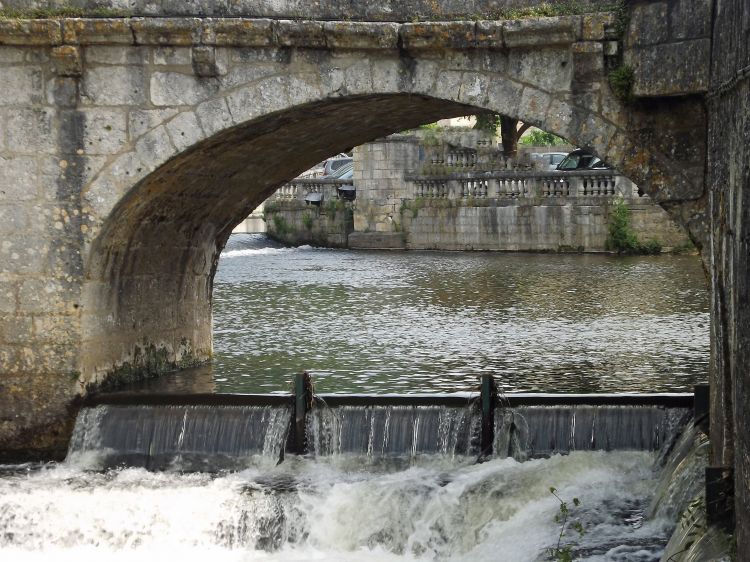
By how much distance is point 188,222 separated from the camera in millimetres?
9969

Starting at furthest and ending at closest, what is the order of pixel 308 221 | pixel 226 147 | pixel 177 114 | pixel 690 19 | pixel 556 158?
pixel 556 158 < pixel 308 221 < pixel 226 147 < pixel 177 114 < pixel 690 19

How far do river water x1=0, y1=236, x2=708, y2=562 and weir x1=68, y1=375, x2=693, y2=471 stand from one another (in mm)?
51

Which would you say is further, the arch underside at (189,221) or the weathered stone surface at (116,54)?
the arch underside at (189,221)

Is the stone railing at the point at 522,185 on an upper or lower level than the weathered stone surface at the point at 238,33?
lower

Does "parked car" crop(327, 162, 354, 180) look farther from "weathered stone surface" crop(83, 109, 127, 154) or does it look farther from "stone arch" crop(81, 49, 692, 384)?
"weathered stone surface" crop(83, 109, 127, 154)

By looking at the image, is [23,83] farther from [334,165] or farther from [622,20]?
[334,165]

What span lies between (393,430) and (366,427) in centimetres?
19

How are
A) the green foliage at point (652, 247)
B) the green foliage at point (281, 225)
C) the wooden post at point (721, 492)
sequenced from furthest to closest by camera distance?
1. the green foliage at point (281, 225)
2. the green foliage at point (652, 247)
3. the wooden post at point (721, 492)

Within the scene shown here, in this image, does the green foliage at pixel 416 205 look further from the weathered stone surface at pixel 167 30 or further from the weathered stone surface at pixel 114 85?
the weathered stone surface at pixel 167 30

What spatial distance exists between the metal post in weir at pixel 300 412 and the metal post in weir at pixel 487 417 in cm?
118

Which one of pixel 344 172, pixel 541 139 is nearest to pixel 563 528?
pixel 344 172

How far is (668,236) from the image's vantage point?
72.8 feet

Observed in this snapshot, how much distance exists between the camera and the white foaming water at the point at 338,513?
7014 millimetres

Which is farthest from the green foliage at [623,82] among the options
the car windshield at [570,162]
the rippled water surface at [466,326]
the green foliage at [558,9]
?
the car windshield at [570,162]
